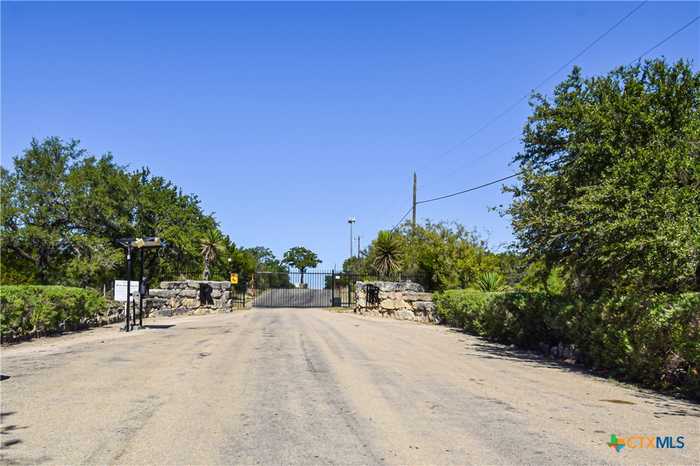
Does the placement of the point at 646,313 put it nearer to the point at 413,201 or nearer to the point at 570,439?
the point at 570,439

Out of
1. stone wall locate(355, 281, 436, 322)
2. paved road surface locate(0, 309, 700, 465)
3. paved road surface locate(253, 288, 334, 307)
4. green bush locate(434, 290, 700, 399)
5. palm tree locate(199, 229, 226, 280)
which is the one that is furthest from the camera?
paved road surface locate(253, 288, 334, 307)

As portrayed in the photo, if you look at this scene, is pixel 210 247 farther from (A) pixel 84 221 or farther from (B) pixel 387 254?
(B) pixel 387 254

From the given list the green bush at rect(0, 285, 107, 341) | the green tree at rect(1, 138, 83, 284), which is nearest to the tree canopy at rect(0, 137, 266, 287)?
the green tree at rect(1, 138, 83, 284)

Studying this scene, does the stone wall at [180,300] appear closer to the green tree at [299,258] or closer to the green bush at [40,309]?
the green bush at [40,309]

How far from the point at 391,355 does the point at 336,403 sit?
5434 millimetres

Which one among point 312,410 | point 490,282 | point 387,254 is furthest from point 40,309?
point 387,254

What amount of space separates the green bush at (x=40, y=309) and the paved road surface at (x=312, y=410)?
4.07 feet

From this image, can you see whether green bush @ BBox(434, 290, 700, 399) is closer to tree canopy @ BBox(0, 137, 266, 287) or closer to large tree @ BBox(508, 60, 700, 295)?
large tree @ BBox(508, 60, 700, 295)

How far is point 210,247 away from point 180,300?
10.5 meters

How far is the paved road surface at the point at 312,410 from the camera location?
512cm

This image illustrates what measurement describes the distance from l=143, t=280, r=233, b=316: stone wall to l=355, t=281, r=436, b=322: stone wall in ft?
25.8

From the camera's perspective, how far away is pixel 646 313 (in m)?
9.72

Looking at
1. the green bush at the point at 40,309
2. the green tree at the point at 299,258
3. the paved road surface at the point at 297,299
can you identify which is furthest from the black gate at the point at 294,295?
the green tree at the point at 299,258

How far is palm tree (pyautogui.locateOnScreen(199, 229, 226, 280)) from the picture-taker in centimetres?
3803
